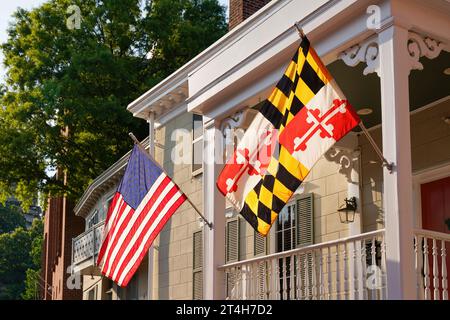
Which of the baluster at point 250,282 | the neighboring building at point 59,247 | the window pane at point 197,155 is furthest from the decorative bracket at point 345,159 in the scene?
the neighboring building at point 59,247

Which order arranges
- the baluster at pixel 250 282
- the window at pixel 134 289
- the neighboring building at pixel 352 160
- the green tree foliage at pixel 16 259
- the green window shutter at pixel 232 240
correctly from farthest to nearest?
the green tree foliage at pixel 16 259
the window at pixel 134 289
the green window shutter at pixel 232 240
the baluster at pixel 250 282
the neighboring building at pixel 352 160

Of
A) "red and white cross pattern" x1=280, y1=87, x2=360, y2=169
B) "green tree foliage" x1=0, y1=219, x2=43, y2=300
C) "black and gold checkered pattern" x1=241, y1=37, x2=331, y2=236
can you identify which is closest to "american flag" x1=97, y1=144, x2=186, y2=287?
"black and gold checkered pattern" x1=241, y1=37, x2=331, y2=236

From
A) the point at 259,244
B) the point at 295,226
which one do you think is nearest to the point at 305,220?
the point at 295,226

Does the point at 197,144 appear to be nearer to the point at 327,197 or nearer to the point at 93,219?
the point at 327,197

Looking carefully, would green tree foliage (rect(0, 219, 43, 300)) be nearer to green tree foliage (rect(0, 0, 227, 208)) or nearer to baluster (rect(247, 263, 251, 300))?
green tree foliage (rect(0, 0, 227, 208))

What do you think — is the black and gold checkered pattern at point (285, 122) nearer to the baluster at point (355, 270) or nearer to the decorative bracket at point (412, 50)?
the decorative bracket at point (412, 50)

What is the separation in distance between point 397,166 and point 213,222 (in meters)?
3.60

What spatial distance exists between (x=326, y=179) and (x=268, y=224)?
441 cm

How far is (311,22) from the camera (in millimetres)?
9164

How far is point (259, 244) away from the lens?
14727 millimetres

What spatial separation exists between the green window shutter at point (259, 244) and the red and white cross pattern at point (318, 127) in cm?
624

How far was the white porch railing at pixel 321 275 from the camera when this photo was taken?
8305 millimetres

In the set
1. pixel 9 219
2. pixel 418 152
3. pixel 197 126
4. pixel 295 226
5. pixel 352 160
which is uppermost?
pixel 9 219

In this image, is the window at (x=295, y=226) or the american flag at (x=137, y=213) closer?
the american flag at (x=137, y=213)
